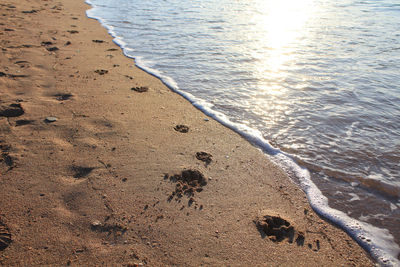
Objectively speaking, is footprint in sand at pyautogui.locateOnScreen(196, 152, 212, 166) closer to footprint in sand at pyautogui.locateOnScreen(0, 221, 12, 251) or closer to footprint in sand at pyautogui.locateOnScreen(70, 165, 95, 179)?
footprint in sand at pyautogui.locateOnScreen(70, 165, 95, 179)

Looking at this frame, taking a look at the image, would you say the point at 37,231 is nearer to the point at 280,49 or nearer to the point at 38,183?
the point at 38,183

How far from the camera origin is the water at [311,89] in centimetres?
257

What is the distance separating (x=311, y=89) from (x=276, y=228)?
3093 millimetres

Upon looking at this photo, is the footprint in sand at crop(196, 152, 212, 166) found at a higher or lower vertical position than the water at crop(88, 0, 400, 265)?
lower

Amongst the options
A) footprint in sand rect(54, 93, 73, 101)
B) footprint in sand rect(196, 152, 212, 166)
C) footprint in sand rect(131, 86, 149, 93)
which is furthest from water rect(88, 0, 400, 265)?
footprint in sand rect(54, 93, 73, 101)

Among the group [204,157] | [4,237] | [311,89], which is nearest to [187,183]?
[204,157]

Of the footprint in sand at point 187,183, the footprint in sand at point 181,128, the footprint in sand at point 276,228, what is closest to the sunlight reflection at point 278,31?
the footprint in sand at point 181,128

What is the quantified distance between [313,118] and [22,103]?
3771mm

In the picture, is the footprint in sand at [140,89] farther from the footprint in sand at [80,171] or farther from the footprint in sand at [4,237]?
the footprint in sand at [4,237]

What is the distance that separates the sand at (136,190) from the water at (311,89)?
0.95 feet

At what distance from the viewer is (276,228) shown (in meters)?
2.17

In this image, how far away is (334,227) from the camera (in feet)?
7.32

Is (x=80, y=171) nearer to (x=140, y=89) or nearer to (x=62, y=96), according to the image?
(x=62, y=96)

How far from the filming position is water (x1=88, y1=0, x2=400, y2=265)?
2.57 metres
